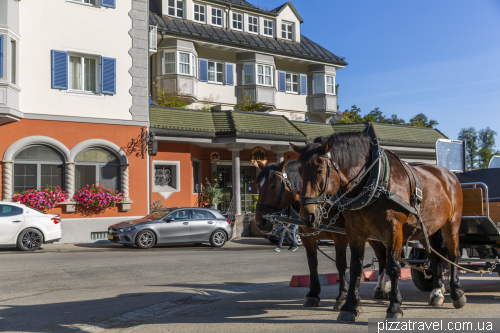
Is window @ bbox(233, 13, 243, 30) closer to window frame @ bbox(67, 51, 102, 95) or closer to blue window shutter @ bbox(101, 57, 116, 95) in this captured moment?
blue window shutter @ bbox(101, 57, 116, 95)

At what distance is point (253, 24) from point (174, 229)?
19.3 meters

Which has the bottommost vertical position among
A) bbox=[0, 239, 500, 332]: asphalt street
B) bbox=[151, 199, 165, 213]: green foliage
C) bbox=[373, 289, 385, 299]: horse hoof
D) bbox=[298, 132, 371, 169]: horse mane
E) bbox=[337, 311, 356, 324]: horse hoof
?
bbox=[0, 239, 500, 332]: asphalt street

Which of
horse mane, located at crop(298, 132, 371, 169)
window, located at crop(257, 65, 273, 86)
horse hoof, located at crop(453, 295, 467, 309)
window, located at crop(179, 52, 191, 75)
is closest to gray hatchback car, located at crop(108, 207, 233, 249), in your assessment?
window, located at crop(179, 52, 191, 75)

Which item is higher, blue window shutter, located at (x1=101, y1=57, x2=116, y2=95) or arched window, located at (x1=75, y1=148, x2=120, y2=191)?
blue window shutter, located at (x1=101, y1=57, x2=116, y2=95)

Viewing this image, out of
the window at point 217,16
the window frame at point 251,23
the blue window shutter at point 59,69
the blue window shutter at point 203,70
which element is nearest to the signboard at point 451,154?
the blue window shutter at point 59,69

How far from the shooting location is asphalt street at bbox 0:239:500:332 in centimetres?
587

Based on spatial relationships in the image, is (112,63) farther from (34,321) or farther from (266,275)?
(34,321)

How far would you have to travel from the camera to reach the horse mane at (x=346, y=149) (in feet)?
17.9

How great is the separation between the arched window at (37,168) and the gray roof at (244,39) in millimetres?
10516

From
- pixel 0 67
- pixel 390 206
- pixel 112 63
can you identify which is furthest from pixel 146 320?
pixel 112 63

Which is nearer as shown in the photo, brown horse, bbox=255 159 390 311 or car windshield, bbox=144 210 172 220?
brown horse, bbox=255 159 390 311

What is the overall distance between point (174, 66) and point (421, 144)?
47.6 ft

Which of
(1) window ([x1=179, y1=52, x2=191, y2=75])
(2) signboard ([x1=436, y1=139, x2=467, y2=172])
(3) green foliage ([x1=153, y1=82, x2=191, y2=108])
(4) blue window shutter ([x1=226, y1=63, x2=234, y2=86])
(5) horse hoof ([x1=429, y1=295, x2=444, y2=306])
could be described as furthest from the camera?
(4) blue window shutter ([x1=226, y1=63, x2=234, y2=86])

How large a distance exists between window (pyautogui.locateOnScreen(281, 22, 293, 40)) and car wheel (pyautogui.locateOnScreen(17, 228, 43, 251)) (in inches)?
911
